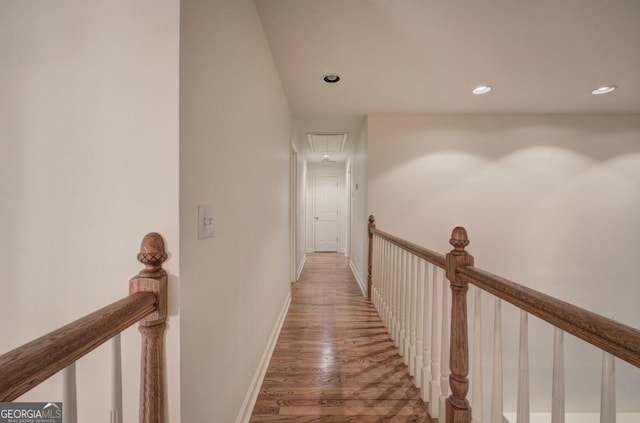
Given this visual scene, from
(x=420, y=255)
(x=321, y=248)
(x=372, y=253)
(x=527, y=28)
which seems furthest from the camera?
(x=321, y=248)

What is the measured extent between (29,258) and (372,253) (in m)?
2.81

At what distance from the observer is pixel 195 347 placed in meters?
0.84

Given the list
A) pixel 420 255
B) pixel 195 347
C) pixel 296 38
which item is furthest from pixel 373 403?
pixel 296 38

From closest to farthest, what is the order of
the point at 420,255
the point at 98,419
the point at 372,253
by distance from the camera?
the point at 98,419 < the point at 420,255 < the point at 372,253

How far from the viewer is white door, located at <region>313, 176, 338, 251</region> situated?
667 cm

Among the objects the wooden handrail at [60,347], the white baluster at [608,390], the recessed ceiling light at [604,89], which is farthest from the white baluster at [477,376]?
the recessed ceiling light at [604,89]

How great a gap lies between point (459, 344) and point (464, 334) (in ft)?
0.16

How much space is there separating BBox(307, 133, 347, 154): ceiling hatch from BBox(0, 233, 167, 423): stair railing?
12.4ft

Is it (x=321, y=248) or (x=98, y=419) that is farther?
(x=321, y=248)

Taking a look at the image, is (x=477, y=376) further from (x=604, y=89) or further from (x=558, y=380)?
(x=604, y=89)

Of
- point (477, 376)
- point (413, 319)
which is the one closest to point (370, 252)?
point (413, 319)

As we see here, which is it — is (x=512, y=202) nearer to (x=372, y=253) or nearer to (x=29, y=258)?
(x=372, y=253)

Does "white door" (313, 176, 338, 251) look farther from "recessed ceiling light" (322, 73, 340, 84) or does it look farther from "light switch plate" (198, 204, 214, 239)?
"light switch plate" (198, 204, 214, 239)

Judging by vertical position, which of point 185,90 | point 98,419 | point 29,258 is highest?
point 185,90
